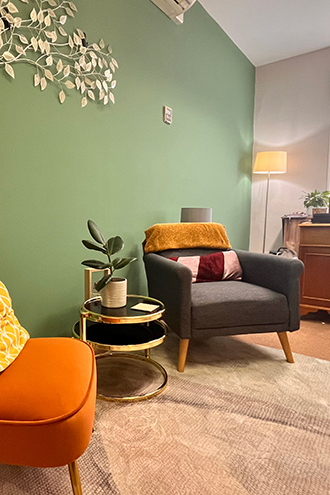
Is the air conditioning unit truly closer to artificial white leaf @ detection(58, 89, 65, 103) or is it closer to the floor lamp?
artificial white leaf @ detection(58, 89, 65, 103)

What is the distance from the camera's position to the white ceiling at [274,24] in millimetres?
2844

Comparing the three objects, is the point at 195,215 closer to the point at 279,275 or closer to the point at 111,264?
the point at 279,275

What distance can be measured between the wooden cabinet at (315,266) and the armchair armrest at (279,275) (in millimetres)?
859

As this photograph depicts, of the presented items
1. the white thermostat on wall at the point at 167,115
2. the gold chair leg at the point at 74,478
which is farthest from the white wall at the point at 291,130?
the gold chair leg at the point at 74,478

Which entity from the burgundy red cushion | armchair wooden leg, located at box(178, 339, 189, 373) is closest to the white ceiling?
the burgundy red cushion

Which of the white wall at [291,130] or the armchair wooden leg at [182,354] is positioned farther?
the white wall at [291,130]

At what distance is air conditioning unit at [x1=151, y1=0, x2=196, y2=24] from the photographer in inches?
88.8

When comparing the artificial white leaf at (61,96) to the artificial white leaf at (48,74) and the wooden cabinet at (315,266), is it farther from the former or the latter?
the wooden cabinet at (315,266)

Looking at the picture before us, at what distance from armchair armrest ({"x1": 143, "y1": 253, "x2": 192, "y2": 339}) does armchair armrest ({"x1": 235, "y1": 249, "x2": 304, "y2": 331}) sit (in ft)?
1.95

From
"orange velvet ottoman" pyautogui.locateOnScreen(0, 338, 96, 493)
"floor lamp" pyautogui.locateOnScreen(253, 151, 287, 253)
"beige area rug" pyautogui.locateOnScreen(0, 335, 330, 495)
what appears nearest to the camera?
"orange velvet ottoman" pyautogui.locateOnScreen(0, 338, 96, 493)

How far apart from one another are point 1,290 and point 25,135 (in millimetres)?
813

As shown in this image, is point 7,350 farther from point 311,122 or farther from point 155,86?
point 311,122

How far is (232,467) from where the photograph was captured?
3.67 ft

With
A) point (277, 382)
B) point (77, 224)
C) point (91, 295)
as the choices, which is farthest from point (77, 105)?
point (277, 382)
